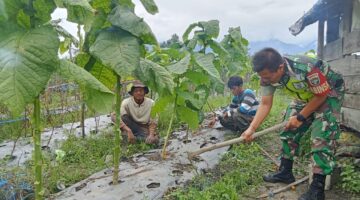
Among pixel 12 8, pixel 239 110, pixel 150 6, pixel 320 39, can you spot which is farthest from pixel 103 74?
pixel 320 39

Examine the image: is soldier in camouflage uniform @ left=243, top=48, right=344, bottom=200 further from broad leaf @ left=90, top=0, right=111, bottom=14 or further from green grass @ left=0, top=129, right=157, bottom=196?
green grass @ left=0, top=129, right=157, bottom=196

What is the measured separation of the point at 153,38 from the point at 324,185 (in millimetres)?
1985

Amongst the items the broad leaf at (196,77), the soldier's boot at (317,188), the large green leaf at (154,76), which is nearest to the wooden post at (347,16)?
the broad leaf at (196,77)

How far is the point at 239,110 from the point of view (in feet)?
18.6

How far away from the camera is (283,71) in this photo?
3166 mm

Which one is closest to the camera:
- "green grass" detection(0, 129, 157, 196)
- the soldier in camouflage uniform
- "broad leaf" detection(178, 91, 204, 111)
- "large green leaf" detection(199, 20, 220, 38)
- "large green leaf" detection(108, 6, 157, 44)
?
"large green leaf" detection(108, 6, 157, 44)

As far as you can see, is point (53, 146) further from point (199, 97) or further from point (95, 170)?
point (199, 97)

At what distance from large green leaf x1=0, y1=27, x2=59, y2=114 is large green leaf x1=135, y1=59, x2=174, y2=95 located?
1114 mm

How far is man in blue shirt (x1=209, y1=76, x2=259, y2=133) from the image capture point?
221 inches

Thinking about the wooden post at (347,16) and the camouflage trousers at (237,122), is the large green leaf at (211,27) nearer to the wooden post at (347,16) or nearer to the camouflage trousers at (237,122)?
the wooden post at (347,16)

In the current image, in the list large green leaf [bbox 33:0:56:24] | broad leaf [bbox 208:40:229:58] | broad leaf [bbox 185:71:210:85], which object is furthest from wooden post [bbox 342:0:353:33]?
large green leaf [bbox 33:0:56:24]

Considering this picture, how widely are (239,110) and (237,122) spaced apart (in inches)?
8.0

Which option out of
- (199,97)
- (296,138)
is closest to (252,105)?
(199,97)

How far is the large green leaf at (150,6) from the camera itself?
271 centimetres
